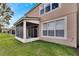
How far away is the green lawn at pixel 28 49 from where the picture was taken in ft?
16.5

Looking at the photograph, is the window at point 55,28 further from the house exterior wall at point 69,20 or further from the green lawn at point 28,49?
the green lawn at point 28,49

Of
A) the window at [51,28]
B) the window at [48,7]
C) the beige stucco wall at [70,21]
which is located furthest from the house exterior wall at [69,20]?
the window at [51,28]

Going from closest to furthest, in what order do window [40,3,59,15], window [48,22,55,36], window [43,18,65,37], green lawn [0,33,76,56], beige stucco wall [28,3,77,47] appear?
green lawn [0,33,76,56], beige stucco wall [28,3,77,47], window [43,18,65,37], window [40,3,59,15], window [48,22,55,36]

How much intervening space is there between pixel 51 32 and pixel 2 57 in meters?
2.59

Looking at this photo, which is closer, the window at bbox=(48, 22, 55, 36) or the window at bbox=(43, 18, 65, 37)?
the window at bbox=(43, 18, 65, 37)

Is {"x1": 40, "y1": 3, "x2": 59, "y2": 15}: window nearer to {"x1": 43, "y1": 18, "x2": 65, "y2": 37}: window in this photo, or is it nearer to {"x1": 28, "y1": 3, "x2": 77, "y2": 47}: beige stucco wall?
{"x1": 28, "y1": 3, "x2": 77, "y2": 47}: beige stucco wall

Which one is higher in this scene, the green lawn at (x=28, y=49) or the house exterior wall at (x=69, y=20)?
the house exterior wall at (x=69, y=20)

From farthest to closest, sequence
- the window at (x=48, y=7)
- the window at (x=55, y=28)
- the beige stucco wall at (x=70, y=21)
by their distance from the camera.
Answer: the window at (x=48, y=7) < the window at (x=55, y=28) < the beige stucco wall at (x=70, y=21)

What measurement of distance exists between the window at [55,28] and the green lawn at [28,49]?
639mm

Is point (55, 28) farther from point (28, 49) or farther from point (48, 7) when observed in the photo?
point (28, 49)

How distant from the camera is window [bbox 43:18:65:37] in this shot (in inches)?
226

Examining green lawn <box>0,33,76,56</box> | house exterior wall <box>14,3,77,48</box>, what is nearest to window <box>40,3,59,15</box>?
house exterior wall <box>14,3,77,48</box>

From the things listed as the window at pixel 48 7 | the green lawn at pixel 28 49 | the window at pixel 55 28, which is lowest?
the green lawn at pixel 28 49

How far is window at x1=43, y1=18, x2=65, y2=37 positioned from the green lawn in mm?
639
